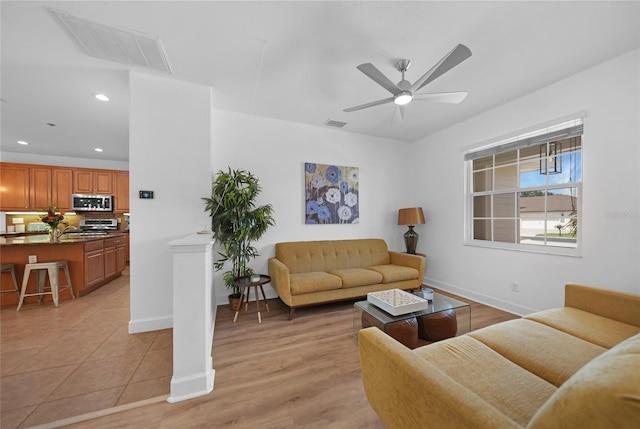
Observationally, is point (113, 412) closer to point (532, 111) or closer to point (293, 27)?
point (293, 27)

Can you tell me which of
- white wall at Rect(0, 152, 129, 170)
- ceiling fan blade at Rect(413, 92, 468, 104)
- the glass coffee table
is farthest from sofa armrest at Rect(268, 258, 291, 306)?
white wall at Rect(0, 152, 129, 170)

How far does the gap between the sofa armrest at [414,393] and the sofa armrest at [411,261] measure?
2.58 metres

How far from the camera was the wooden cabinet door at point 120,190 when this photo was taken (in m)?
5.80

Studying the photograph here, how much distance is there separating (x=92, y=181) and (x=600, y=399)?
800 centimetres

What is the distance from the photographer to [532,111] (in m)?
2.83

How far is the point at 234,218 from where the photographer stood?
280 centimetres

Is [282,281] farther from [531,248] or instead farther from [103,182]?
[103,182]

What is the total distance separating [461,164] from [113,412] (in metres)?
4.66

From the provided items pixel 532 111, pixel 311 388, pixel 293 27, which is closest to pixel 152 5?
pixel 293 27

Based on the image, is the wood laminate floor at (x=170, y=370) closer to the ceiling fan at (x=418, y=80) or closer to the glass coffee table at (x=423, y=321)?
the glass coffee table at (x=423, y=321)

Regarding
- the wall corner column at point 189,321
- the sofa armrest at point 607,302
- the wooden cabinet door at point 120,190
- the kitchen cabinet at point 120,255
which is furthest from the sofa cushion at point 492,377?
the wooden cabinet door at point 120,190

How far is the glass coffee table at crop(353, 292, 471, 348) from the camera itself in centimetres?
198

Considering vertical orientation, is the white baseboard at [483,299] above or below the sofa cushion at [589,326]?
below

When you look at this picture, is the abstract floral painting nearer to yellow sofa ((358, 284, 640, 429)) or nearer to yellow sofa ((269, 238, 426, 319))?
yellow sofa ((269, 238, 426, 319))
